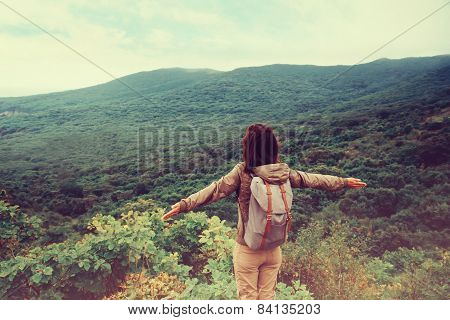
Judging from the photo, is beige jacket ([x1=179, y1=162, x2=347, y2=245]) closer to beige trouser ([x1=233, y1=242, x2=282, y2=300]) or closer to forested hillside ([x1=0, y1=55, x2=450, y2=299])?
beige trouser ([x1=233, y1=242, x2=282, y2=300])

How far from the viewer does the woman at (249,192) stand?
2258 millimetres

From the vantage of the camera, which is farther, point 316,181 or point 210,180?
point 210,180

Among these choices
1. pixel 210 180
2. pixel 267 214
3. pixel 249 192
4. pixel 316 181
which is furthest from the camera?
pixel 210 180

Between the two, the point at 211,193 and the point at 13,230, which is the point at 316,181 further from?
the point at 13,230

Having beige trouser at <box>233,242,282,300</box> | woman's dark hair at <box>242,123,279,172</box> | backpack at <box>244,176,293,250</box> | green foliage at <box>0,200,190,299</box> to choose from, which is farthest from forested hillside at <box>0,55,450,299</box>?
woman's dark hair at <box>242,123,279,172</box>

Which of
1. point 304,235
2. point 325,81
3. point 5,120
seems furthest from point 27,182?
point 325,81

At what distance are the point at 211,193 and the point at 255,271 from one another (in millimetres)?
580

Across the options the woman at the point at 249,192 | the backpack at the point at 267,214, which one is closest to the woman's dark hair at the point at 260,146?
the woman at the point at 249,192

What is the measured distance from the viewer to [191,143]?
16375mm

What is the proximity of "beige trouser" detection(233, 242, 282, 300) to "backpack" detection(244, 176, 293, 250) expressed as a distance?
0.10m

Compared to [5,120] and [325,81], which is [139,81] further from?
[325,81]

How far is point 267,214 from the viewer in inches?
85.4

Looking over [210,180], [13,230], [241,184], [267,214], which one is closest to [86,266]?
[13,230]

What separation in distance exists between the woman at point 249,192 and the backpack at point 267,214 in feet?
0.20
